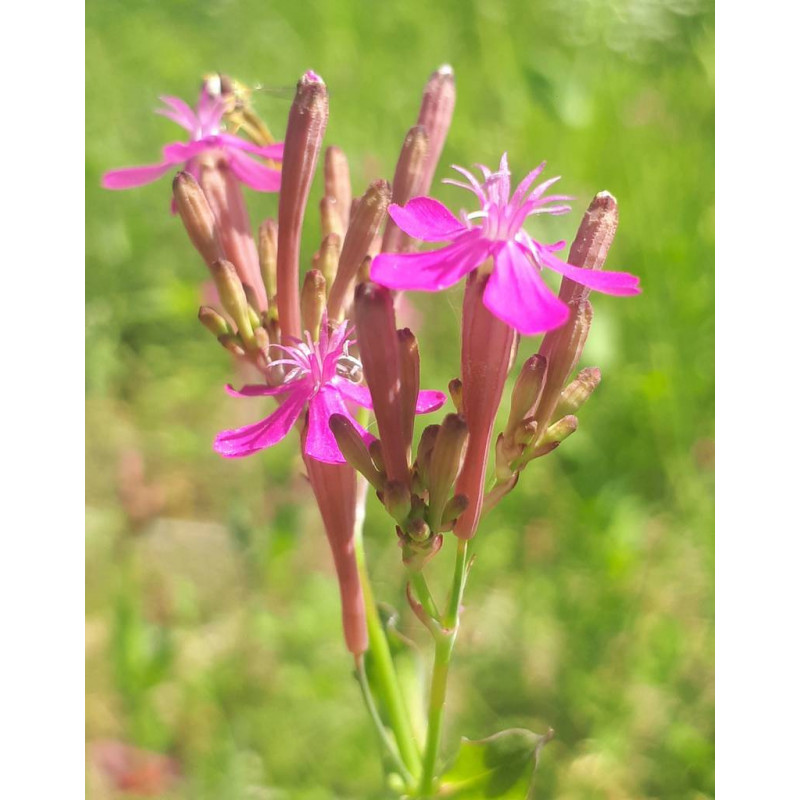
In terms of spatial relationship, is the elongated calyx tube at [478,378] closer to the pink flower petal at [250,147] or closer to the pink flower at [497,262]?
the pink flower at [497,262]

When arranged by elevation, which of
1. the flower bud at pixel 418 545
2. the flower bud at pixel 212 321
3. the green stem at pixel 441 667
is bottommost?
the green stem at pixel 441 667

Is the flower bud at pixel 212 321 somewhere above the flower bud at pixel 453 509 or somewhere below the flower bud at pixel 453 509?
above

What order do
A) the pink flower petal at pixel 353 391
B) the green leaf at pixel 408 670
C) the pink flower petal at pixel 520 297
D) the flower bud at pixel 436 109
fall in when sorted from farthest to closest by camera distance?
the green leaf at pixel 408 670
the flower bud at pixel 436 109
the pink flower petal at pixel 353 391
the pink flower petal at pixel 520 297

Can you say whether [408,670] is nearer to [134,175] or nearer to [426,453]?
[426,453]

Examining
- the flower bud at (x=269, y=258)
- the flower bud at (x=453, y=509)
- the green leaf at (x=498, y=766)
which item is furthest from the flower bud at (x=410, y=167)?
the green leaf at (x=498, y=766)

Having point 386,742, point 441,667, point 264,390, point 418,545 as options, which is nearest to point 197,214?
point 264,390

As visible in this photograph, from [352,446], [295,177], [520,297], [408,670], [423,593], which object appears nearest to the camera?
[520,297]

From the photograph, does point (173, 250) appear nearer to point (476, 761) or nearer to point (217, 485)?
point (217, 485)

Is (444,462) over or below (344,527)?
over
